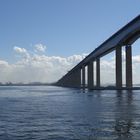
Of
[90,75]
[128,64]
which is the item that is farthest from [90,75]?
[128,64]

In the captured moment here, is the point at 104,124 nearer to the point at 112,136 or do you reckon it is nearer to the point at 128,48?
the point at 112,136

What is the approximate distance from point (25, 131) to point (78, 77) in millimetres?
175140

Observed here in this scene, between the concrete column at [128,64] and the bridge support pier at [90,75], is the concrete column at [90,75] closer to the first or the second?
the bridge support pier at [90,75]

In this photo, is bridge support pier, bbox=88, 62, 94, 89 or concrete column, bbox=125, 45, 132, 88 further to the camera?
bridge support pier, bbox=88, 62, 94, 89

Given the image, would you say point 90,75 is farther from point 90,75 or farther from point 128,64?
point 128,64

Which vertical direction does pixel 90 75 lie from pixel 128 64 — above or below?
below

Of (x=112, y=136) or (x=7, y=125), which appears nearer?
(x=112, y=136)

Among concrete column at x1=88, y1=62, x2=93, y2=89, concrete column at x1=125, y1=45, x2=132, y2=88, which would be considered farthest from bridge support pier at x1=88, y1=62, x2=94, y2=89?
concrete column at x1=125, y1=45, x2=132, y2=88

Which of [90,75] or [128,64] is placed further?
[90,75]

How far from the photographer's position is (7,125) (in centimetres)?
2694

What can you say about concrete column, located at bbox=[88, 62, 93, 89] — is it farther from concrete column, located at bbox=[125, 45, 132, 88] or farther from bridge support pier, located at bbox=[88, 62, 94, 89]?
concrete column, located at bbox=[125, 45, 132, 88]

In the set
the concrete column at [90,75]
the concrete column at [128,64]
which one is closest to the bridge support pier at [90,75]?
the concrete column at [90,75]

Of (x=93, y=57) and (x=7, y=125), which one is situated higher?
(x=93, y=57)

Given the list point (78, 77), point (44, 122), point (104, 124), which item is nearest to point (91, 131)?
point (104, 124)
